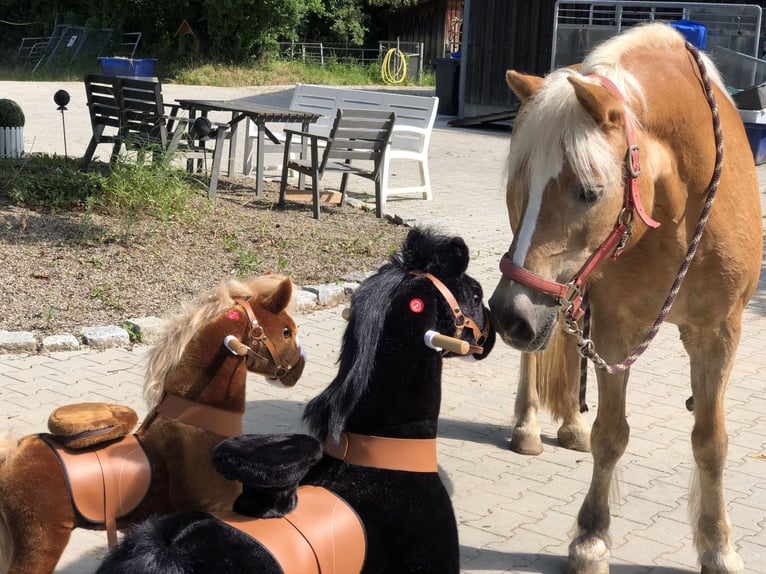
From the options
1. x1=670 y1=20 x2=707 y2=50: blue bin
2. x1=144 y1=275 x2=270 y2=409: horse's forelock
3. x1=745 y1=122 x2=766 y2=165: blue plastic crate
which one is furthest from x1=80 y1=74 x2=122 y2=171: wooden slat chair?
x1=745 y1=122 x2=766 y2=165: blue plastic crate

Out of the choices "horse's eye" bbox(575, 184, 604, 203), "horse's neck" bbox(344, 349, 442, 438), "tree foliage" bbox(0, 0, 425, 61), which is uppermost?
"tree foliage" bbox(0, 0, 425, 61)

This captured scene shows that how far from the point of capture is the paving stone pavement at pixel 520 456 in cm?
367

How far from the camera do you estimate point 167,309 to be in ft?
20.4

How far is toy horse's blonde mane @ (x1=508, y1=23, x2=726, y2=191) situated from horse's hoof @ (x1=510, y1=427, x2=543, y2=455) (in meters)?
2.05

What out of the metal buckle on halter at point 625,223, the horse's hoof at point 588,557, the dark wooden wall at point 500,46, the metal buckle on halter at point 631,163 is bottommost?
the horse's hoof at point 588,557

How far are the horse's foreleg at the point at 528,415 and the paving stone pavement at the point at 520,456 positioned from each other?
0.23ft

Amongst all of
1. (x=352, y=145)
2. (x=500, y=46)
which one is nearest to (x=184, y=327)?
(x=352, y=145)

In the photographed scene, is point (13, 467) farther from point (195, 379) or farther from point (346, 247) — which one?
point (346, 247)

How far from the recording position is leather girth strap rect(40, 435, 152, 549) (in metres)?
2.73

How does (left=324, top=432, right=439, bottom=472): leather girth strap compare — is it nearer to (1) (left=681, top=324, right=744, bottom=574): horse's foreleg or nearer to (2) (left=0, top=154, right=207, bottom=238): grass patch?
(1) (left=681, top=324, right=744, bottom=574): horse's foreleg

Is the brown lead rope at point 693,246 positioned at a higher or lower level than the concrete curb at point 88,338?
higher

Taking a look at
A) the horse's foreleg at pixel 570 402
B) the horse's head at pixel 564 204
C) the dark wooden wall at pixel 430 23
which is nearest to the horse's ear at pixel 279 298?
the horse's head at pixel 564 204

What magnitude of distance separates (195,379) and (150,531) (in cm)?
85

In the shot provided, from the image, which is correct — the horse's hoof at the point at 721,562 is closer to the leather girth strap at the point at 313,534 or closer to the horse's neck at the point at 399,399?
the horse's neck at the point at 399,399
